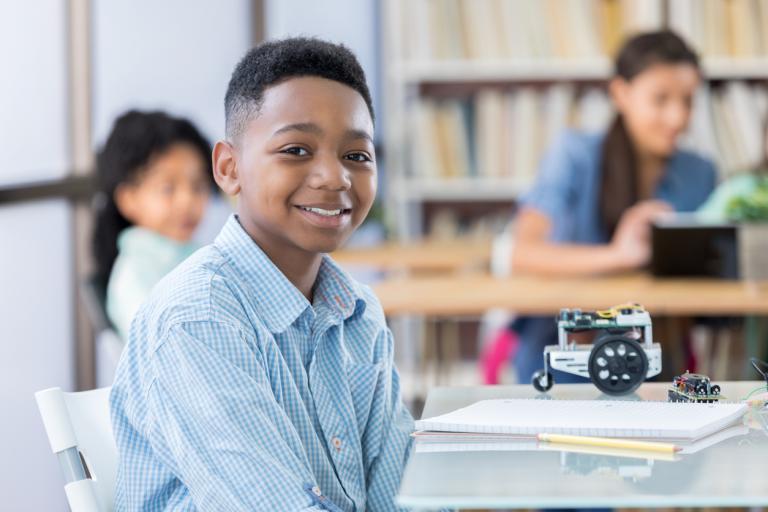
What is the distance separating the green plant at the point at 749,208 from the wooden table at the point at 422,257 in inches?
43.2

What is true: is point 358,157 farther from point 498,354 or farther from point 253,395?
point 498,354

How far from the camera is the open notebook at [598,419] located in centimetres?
106

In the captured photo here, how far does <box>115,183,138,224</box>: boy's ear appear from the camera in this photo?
2.59 metres

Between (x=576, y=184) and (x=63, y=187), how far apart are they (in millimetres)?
1468

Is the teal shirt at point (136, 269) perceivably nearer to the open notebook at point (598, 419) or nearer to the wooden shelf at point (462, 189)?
the open notebook at point (598, 419)

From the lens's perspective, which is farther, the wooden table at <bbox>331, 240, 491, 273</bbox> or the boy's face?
the wooden table at <bbox>331, 240, 491, 273</bbox>

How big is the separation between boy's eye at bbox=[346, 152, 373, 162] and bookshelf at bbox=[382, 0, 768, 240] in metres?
3.19

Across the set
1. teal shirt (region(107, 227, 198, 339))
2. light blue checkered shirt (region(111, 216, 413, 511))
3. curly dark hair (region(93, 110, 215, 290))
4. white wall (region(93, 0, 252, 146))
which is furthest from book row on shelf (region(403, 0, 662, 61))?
light blue checkered shirt (region(111, 216, 413, 511))

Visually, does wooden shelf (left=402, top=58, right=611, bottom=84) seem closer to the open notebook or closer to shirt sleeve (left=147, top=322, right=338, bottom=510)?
the open notebook

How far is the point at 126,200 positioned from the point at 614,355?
5.20 feet

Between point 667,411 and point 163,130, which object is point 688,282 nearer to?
point 163,130

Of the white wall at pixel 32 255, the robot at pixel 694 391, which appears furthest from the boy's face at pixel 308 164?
the white wall at pixel 32 255

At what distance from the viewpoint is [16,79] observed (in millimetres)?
2793

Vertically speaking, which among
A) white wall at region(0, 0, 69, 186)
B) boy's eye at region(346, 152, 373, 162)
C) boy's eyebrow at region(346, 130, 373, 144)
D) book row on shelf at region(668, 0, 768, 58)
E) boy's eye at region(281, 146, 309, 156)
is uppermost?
book row on shelf at region(668, 0, 768, 58)
